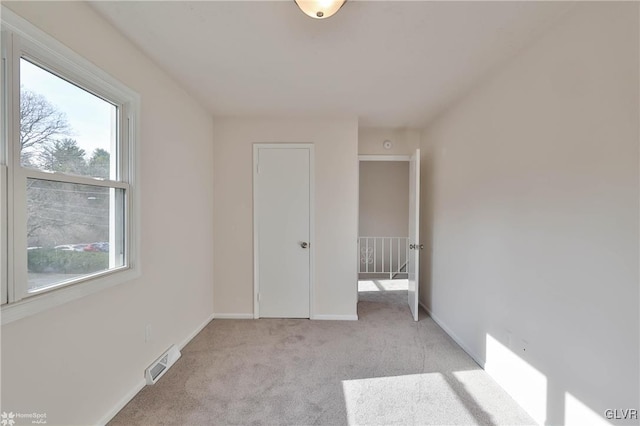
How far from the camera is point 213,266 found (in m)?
3.33

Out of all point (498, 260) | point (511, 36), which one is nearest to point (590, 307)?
→ point (498, 260)

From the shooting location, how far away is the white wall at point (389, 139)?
386 centimetres

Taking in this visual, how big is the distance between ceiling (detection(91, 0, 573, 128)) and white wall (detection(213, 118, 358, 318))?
0.54m

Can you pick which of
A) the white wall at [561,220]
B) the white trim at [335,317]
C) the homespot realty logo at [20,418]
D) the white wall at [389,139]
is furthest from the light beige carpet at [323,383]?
the white wall at [389,139]

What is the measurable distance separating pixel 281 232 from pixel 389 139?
6.62 ft

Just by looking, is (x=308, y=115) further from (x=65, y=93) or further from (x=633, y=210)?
(x=633, y=210)

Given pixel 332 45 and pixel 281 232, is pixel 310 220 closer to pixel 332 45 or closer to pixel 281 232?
pixel 281 232

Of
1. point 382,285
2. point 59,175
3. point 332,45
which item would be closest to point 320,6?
point 332,45

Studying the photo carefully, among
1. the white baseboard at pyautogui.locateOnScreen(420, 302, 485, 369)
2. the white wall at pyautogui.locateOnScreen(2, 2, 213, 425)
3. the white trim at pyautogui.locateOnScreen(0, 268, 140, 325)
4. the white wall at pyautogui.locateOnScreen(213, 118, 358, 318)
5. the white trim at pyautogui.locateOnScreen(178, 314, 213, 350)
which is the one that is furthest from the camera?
the white wall at pyautogui.locateOnScreen(213, 118, 358, 318)

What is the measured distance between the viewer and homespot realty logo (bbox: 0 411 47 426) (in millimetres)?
1147

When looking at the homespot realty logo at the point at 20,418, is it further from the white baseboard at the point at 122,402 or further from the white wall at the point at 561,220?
the white wall at the point at 561,220

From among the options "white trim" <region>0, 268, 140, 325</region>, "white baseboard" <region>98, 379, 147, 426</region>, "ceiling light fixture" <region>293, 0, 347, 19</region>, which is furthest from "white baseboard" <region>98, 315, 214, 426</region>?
"ceiling light fixture" <region>293, 0, 347, 19</region>

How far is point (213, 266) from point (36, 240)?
2.10 metres

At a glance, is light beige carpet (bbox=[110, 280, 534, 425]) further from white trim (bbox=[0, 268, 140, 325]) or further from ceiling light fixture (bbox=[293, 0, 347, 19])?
ceiling light fixture (bbox=[293, 0, 347, 19])
